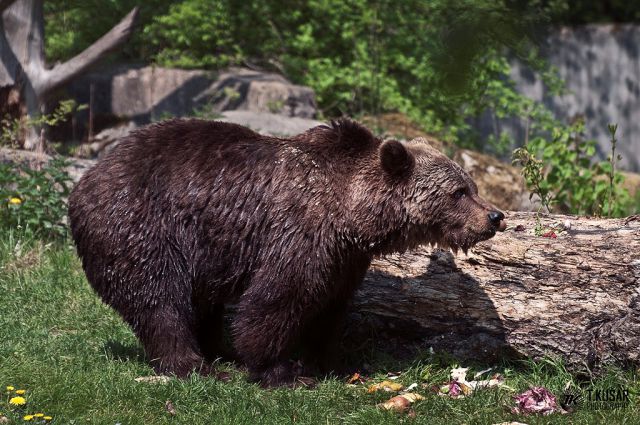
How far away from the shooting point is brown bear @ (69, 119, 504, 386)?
5793mm

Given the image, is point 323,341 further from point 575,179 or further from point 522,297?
point 575,179

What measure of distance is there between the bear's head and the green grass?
3.07ft

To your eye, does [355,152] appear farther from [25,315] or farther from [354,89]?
[354,89]

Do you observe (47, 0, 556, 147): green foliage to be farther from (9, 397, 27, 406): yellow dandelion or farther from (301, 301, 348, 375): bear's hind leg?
(9, 397, 27, 406): yellow dandelion

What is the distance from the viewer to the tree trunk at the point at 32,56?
11094mm

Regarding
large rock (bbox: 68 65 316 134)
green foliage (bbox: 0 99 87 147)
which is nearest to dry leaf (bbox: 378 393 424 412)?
green foliage (bbox: 0 99 87 147)

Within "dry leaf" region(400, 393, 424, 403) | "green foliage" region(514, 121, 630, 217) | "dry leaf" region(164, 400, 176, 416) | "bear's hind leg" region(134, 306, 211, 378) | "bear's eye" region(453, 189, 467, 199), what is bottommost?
"dry leaf" region(400, 393, 424, 403)

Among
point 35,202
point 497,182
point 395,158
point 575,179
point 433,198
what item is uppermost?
point 395,158

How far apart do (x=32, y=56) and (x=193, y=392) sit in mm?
7114

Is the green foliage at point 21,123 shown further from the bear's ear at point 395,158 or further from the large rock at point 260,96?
the bear's ear at point 395,158

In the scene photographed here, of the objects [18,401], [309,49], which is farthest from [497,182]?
[18,401]

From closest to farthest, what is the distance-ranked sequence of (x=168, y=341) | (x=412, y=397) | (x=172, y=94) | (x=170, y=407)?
(x=170, y=407), (x=412, y=397), (x=168, y=341), (x=172, y=94)

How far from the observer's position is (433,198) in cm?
584

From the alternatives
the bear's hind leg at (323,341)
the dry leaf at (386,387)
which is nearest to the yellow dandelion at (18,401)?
the bear's hind leg at (323,341)
